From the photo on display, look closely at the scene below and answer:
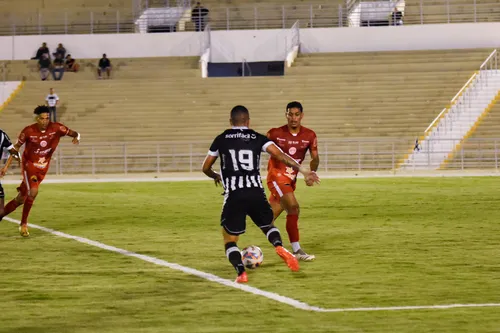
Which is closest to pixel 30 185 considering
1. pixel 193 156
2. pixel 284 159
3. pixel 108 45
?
pixel 284 159

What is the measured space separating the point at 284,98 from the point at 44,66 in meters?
11.4

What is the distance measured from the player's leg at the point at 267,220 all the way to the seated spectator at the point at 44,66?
3874 centimetres

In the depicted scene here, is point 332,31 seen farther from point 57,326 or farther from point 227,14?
point 57,326

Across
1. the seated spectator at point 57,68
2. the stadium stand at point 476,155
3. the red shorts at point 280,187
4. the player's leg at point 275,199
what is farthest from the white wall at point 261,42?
the red shorts at point 280,187

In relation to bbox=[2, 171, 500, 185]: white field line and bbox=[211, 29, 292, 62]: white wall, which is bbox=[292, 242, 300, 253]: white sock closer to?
bbox=[2, 171, 500, 185]: white field line

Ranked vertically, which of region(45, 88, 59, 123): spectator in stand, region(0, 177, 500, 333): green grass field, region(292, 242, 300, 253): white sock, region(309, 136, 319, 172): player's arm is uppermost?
region(45, 88, 59, 123): spectator in stand

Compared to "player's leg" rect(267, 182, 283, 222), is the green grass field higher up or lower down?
lower down

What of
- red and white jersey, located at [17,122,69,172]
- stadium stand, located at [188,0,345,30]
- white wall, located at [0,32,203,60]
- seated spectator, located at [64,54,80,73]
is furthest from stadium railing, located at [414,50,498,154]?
red and white jersey, located at [17,122,69,172]

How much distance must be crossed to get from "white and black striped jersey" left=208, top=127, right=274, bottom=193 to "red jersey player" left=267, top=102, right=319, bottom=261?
67.8 inches

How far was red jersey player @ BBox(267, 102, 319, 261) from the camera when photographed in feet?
46.0

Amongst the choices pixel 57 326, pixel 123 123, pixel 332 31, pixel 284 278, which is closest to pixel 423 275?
pixel 284 278

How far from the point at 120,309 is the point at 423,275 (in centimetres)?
376

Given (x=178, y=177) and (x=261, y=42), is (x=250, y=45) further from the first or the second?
(x=178, y=177)

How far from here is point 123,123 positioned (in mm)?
45625
